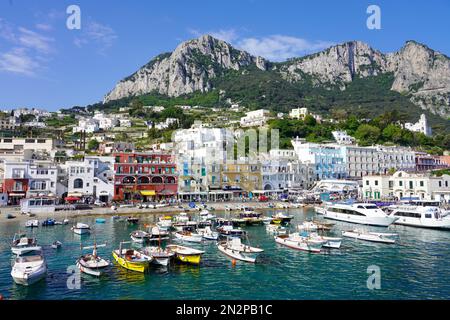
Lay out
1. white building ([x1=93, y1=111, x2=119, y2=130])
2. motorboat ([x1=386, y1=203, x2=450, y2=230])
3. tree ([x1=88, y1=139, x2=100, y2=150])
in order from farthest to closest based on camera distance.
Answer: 1. white building ([x1=93, y1=111, x2=119, y2=130])
2. tree ([x1=88, y1=139, x2=100, y2=150])
3. motorboat ([x1=386, y1=203, x2=450, y2=230])

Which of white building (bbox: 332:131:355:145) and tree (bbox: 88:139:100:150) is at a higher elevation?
white building (bbox: 332:131:355:145)

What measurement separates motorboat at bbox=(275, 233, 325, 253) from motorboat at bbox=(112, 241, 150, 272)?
13.3 metres

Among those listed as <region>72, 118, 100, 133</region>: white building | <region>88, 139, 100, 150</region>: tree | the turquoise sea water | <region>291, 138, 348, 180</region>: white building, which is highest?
<region>72, 118, 100, 133</region>: white building

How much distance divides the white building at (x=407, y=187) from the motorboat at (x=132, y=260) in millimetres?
52522

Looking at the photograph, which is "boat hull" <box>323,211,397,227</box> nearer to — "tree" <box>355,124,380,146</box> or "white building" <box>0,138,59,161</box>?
"white building" <box>0,138,59,161</box>

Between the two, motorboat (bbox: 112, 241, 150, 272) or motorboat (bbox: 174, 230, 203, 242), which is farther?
motorboat (bbox: 174, 230, 203, 242)

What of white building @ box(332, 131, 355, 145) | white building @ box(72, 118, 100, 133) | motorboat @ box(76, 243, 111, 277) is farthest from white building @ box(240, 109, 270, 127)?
motorboat @ box(76, 243, 111, 277)

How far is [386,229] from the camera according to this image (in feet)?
135

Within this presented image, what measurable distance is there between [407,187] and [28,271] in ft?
206

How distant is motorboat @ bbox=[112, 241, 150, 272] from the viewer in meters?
23.2

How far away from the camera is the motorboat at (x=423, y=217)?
4019cm

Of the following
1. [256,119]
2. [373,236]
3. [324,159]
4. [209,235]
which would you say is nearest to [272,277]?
[209,235]

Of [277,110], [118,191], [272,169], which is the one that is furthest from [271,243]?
[277,110]
